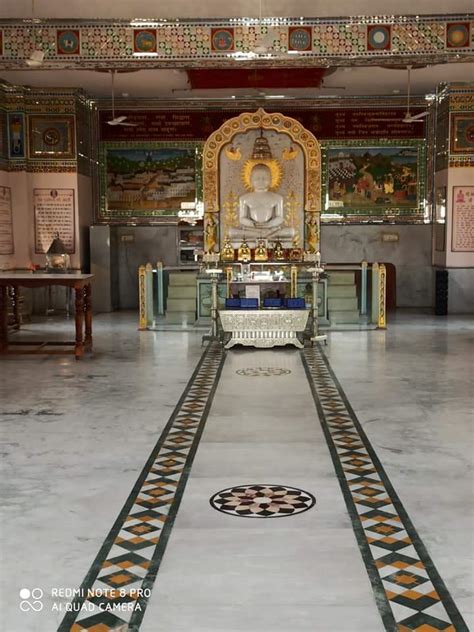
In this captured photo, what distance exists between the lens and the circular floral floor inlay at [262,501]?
161 inches

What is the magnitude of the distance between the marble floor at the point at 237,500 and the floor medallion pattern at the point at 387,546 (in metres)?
0.01

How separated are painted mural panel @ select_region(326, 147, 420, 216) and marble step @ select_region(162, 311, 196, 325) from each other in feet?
13.7

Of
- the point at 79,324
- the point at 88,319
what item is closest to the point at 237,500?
the point at 79,324

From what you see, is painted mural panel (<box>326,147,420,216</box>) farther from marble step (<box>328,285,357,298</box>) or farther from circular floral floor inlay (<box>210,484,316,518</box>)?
circular floral floor inlay (<box>210,484,316,518</box>)

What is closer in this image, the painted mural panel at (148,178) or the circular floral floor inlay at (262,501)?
the circular floral floor inlay at (262,501)

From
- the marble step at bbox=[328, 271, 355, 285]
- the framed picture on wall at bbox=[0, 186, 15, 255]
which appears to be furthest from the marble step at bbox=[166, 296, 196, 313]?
the framed picture on wall at bbox=[0, 186, 15, 255]

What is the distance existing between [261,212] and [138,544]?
393 inches

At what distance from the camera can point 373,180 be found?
15.3m

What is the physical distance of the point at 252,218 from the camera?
13.3 m

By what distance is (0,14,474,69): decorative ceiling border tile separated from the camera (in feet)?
29.9

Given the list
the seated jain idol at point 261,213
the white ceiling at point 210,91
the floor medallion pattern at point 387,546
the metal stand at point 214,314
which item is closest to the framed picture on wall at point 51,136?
the white ceiling at point 210,91

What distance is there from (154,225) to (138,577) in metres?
12.5

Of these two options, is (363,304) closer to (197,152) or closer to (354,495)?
(197,152)

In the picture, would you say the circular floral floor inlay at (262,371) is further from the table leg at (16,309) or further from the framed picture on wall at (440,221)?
the framed picture on wall at (440,221)
